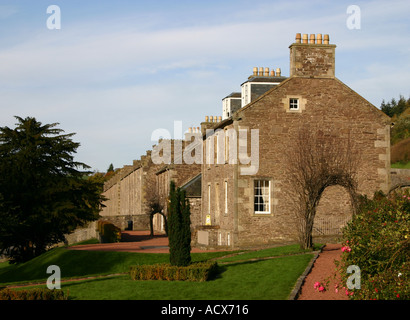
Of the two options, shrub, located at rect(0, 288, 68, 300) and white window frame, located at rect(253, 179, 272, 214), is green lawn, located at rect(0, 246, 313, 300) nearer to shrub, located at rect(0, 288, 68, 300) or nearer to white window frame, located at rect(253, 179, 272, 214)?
shrub, located at rect(0, 288, 68, 300)

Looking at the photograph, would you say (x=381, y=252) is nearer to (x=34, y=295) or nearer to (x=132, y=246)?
(x=34, y=295)

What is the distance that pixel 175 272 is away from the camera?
21797 millimetres

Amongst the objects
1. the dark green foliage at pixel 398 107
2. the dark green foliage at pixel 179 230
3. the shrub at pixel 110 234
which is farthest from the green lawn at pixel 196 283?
the dark green foliage at pixel 398 107

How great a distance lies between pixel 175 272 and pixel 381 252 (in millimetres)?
8588

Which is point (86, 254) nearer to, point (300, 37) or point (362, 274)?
point (300, 37)

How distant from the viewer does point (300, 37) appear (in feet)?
→ 106

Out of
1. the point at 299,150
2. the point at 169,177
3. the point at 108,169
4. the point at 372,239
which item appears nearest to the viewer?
the point at 372,239

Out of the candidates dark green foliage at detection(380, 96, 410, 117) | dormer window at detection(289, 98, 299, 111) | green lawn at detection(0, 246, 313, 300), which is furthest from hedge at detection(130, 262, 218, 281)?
dark green foliage at detection(380, 96, 410, 117)

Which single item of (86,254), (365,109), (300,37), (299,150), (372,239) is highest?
(300,37)

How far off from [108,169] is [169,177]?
127 meters

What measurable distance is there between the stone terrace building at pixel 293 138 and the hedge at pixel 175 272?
30.1ft

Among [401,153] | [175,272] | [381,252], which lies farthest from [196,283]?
[401,153]

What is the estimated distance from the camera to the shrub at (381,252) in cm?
1463
